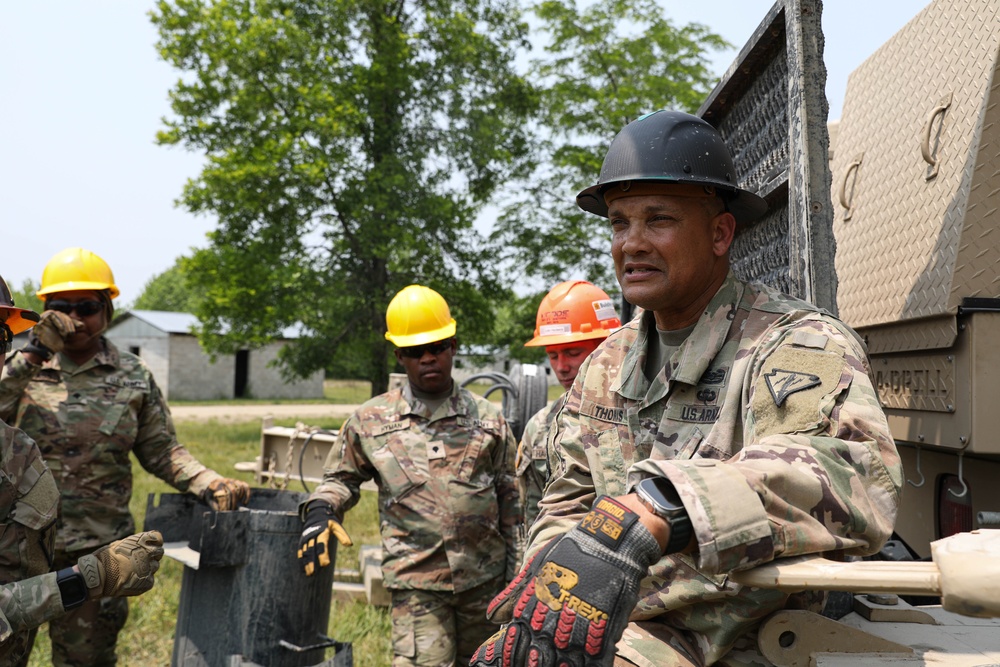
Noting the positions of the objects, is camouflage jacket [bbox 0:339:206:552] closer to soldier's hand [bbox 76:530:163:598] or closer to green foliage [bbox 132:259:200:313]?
soldier's hand [bbox 76:530:163:598]

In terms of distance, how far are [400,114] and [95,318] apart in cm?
1715

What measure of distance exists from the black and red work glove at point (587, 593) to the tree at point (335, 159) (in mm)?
18324

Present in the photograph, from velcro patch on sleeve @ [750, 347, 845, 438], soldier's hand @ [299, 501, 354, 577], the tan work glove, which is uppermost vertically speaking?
the tan work glove

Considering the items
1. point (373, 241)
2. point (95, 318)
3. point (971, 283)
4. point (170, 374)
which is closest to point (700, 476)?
point (971, 283)

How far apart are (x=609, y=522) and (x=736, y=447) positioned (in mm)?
640

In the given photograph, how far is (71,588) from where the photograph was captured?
10.3ft

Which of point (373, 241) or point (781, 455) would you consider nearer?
point (781, 455)

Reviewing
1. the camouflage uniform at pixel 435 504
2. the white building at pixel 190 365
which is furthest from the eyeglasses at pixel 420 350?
the white building at pixel 190 365

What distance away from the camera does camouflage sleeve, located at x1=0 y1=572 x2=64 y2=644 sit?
2973mm

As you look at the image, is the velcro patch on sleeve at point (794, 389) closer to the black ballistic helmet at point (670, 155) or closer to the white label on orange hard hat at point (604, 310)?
the black ballistic helmet at point (670, 155)

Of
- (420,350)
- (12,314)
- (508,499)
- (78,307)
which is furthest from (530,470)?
(78,307)

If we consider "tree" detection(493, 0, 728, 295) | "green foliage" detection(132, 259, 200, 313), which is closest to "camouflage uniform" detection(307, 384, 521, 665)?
"tree" detection(493, 0, 728, 295)

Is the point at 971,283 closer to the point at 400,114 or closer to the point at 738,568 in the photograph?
the point at 738,568

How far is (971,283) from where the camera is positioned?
2.67 metres
